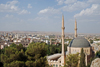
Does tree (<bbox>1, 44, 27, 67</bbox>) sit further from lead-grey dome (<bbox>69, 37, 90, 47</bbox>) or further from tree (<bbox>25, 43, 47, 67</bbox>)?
lead-grey dome (<bbox>69, 37, 90, 47</bbox>)

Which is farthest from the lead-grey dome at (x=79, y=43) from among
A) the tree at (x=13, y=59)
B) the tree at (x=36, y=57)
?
the tree at (x=13, y=59)

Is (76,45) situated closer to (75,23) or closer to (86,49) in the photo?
(86,49)

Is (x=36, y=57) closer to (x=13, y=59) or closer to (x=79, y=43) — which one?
(x=13, y=59)

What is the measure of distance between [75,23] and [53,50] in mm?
10084

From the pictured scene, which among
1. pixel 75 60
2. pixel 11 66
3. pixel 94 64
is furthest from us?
pixel 75 60

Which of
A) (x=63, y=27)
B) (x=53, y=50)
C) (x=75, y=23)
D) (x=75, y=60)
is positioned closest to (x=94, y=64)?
(x=75, y=60)

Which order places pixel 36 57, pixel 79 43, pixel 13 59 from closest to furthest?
pixel 13 59 < pixel 36 57 < pixel 79 43

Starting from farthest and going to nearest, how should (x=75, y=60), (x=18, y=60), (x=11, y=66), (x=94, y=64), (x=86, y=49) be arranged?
(x=86, y=49) < (x=75, y=60) < (x=18, y=60) < (x=11, y=66) < (x=94, y=64)

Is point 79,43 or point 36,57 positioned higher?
point 79,43

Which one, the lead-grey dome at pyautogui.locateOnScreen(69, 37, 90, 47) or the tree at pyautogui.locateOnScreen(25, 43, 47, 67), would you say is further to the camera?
the lead-grey dome at pyautogui.locateOnScreen(69, 37, 90, 47)

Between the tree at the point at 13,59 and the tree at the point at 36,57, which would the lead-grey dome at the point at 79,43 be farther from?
the tree at the point at 13,59

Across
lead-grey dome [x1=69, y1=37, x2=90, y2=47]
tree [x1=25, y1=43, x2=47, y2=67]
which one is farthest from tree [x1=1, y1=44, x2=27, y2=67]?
lead-grey dome [x1=69, y1=37, x2=90, y2=47]

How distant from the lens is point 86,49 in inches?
751

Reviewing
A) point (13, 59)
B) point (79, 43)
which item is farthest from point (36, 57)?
point (79, 43)
